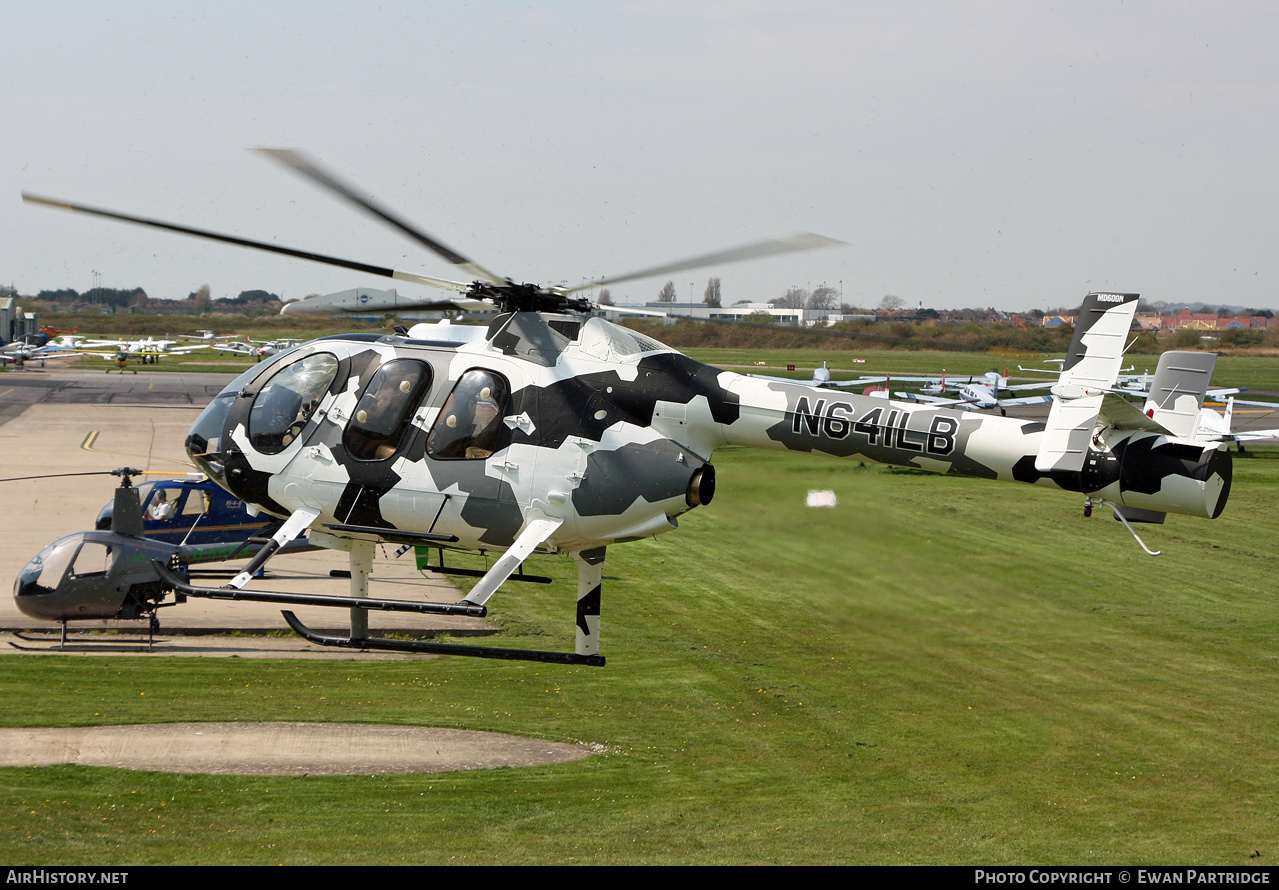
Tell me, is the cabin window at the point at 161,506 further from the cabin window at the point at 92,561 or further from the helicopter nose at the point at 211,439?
the helicopter nose at the point at 211,439

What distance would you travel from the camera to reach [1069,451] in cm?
1241

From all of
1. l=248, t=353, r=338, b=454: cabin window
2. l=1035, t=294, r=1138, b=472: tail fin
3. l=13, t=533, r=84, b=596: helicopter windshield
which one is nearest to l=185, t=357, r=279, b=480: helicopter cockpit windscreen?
l=248, t=353, r=338, b=454: cabin window

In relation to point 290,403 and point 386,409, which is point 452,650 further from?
point 290,403

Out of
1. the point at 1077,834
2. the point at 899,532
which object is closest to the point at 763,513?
the point at 899,532

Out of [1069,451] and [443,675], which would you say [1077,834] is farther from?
[443,675]

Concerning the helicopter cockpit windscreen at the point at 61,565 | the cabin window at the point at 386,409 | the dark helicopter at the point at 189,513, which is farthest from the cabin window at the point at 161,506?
the cabin window at the point at 386,409

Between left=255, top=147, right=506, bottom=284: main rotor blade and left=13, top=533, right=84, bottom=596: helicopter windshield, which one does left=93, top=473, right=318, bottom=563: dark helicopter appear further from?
left=255, top=147, right=506, bottom=284: main rotor blade

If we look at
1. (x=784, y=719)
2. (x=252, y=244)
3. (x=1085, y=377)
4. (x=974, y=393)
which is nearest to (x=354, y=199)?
(x=252, y=244)

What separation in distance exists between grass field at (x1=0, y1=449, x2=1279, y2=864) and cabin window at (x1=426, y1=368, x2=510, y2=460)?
3083 millimetres

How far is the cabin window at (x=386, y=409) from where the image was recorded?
13.5m

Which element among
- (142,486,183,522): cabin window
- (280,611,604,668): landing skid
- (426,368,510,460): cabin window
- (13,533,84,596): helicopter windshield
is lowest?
(13,533,84,596): helicopter windshield

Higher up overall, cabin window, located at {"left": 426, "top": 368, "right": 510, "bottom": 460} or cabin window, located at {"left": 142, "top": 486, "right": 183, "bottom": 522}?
cabin window, located at {"left": 426, "top": 368, "right": 510, "bottom": 460}

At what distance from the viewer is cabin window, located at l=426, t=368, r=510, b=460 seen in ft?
43.3

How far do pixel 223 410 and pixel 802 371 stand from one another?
61.1 metres
